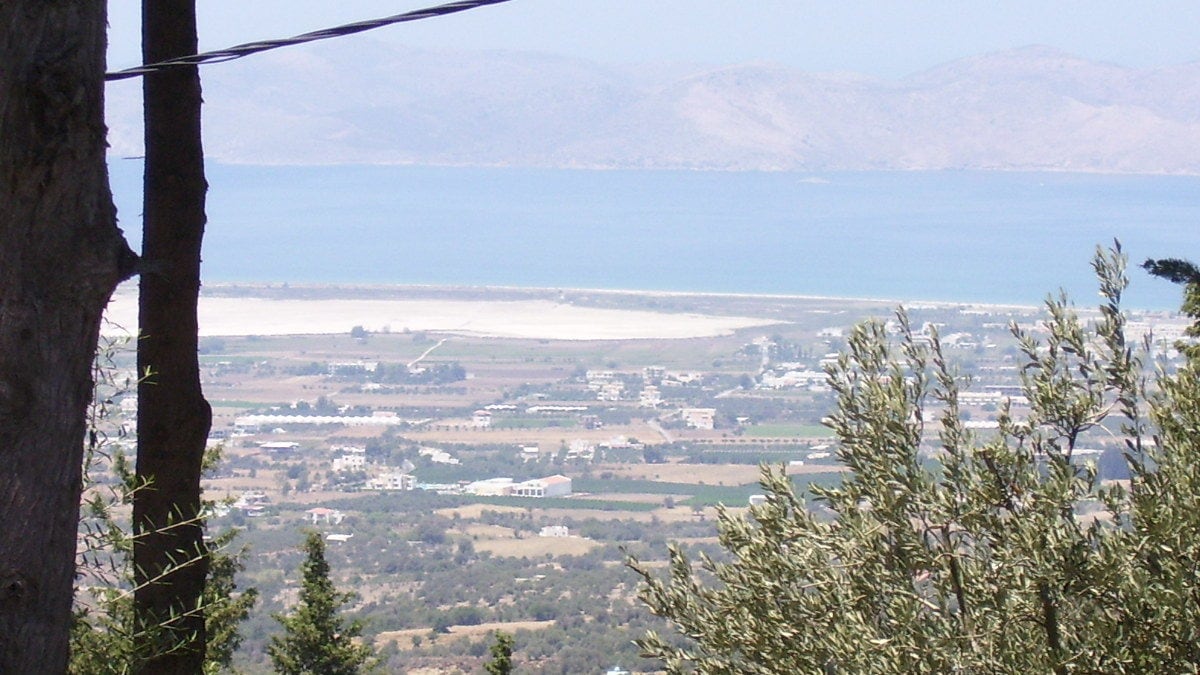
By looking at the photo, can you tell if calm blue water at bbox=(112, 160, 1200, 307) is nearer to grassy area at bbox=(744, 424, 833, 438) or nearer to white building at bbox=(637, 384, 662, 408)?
grassy area at bbox=(744, 424, 833, 438)

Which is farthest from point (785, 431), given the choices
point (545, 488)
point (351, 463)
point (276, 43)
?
point (276, 43)

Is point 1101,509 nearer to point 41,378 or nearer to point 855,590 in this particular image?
point 855,590

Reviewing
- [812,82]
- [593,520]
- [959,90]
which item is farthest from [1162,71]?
[593,520]

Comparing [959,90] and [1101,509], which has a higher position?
[959,90]

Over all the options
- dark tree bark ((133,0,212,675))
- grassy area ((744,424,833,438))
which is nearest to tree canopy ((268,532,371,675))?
dark tree bark ((133,0,212,675))

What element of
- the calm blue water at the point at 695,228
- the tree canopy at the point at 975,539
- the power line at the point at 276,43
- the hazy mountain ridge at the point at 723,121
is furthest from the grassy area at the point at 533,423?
the hazy mountain ridge at the point at 723,121

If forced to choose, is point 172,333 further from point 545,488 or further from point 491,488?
point 491,488
